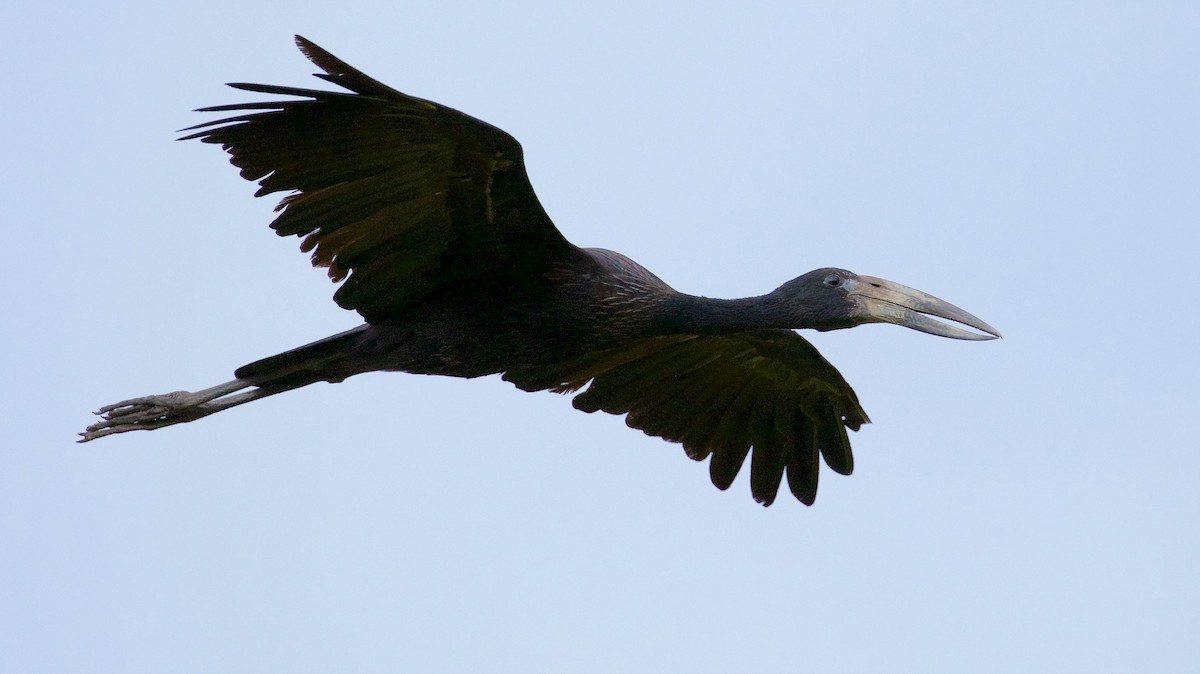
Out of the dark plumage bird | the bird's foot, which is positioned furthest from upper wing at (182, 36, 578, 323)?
the bird's foot

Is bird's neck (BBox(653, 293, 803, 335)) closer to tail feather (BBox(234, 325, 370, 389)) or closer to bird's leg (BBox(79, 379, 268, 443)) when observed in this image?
tail feather (BBox(234, 325, 370, 389))

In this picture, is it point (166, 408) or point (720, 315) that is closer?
point (720, 315)

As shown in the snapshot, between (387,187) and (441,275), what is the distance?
70 centimetres

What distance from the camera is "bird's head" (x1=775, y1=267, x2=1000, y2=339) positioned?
30.0 ft

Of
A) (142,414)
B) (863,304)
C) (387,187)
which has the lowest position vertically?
(142,414)

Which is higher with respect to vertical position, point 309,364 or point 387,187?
point 387,187

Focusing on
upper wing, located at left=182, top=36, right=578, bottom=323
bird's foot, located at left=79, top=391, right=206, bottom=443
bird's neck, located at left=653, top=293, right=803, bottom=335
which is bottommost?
bird's foot, located at left=79, top=391, right=206, bottom=443

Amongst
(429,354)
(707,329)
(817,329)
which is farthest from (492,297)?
(817,329)

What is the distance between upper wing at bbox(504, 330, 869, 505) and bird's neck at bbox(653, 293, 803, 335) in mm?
1220

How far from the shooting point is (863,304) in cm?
927

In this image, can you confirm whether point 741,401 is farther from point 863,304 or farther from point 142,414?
point 142,414

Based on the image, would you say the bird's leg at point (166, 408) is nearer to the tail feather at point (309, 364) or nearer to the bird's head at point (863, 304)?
the tail feather at point (309, 364)

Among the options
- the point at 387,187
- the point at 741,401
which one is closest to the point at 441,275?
the point at 387,187

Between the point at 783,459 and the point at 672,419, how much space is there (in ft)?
2.58
